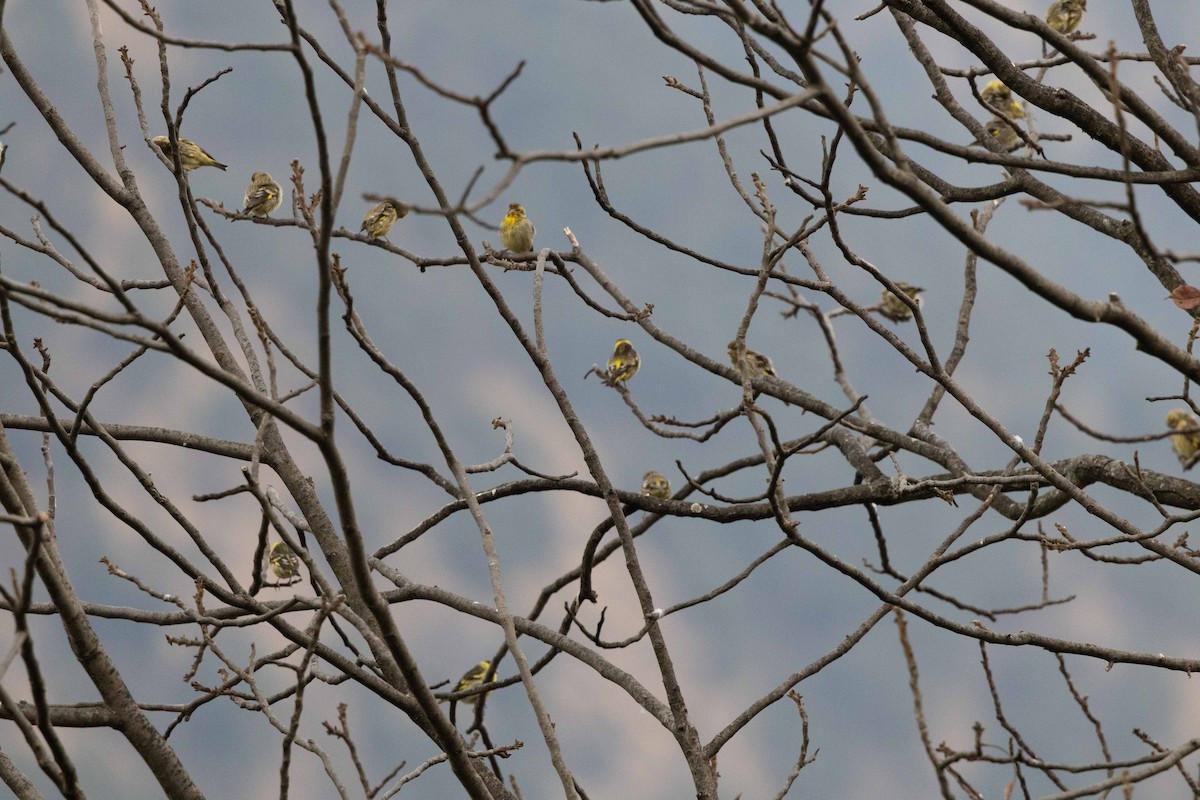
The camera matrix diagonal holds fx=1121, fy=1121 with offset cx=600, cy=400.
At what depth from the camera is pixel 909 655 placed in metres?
2.08

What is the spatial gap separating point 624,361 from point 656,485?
3.85ft

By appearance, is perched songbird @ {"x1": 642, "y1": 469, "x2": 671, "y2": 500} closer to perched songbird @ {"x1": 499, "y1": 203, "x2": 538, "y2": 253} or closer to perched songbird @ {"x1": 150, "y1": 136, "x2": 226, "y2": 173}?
perched songbird @ {"x1": 499, "y1": 203, "x2": 538, "y2": 253}

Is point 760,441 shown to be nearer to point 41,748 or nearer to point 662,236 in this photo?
point 662,236

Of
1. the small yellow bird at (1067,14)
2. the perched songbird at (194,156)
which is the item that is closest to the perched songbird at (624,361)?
the perched songbird at (194,156)

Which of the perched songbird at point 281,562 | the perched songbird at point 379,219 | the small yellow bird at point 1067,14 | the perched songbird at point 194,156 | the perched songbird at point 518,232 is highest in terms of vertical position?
the small yellow bird at point 1067,14

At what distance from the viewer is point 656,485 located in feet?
27.5

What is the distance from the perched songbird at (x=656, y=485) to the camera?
8.30m

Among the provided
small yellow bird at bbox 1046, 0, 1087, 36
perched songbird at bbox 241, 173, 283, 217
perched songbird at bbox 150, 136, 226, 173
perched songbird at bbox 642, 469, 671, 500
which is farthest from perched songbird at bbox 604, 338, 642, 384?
small yellow bird at bbox 1046, 0, 1087, 36

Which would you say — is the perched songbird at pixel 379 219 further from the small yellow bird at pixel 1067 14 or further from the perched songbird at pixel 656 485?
the small yellow bird at pixel 1067 14

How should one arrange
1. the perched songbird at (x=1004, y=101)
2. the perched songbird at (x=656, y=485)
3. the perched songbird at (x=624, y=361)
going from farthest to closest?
1. the perched songbird at (x=1004, y=101)
2. the perched songbird at (x=656, y=485)
3. the perched songbird at (x=624, y=361)

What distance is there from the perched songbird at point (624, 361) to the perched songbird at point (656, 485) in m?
1.04

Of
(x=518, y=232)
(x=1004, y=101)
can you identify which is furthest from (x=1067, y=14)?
(x=518, y=232)

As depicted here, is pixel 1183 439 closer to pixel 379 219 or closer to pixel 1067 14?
pixel 1067 14

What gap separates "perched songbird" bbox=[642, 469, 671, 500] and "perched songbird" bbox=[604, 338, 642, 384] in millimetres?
1042
